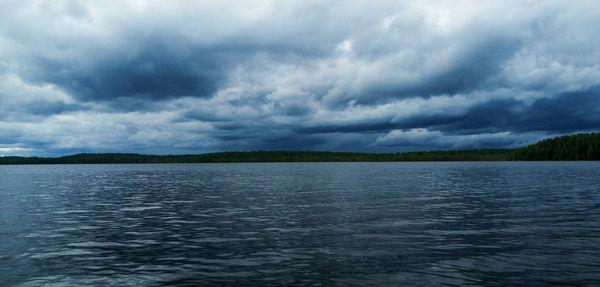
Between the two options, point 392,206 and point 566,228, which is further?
point 392,206

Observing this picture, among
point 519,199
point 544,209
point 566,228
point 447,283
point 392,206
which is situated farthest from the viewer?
point 519,199

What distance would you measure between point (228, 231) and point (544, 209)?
28.9m

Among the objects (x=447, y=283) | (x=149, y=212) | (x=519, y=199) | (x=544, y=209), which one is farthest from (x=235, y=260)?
(x=519, y=199)

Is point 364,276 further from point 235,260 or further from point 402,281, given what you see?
point 235,260

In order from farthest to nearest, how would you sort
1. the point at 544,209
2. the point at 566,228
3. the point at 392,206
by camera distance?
the point at 392,206 < the point at 544,209 < the point at 566,228

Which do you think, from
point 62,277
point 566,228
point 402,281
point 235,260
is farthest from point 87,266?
point 566,228

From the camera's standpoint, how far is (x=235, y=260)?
1961cm

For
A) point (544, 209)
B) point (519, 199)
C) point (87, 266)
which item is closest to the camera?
point (87, 266)

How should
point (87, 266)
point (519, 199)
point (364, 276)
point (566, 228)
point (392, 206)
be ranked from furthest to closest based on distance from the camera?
point (519, 199) → point (392, 206) → point (566, 228) → point (87, 266) → point (364, 276)

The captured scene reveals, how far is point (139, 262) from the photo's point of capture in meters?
19.7

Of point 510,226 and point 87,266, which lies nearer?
Answer: point 87,266

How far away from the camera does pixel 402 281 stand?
632 inches

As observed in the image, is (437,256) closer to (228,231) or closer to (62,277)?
(228,231)

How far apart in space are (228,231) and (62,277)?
1170 centimetres
